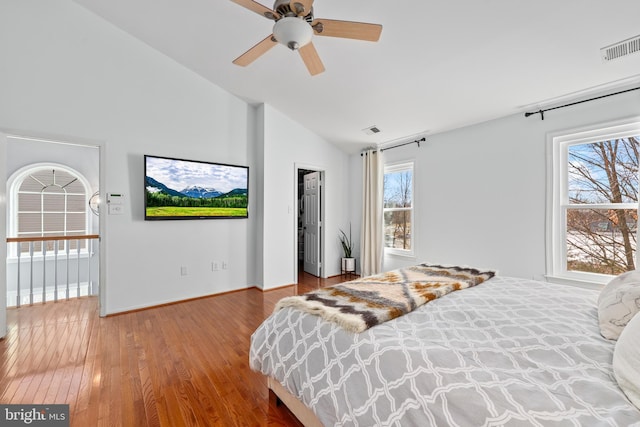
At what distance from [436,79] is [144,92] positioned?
3.36 m

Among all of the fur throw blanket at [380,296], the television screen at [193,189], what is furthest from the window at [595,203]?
the television screen at [193,189]

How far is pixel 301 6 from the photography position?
161 centimetres

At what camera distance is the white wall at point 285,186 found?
4.16 metres

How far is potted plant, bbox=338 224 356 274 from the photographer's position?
196 inches

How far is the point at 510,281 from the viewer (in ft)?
6.95

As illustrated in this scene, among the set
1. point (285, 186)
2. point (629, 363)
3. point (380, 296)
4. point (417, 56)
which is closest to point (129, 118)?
point (285, 186)

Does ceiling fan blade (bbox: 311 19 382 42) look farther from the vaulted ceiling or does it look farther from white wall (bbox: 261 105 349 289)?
white wall (bbox: 261 105 349 289)

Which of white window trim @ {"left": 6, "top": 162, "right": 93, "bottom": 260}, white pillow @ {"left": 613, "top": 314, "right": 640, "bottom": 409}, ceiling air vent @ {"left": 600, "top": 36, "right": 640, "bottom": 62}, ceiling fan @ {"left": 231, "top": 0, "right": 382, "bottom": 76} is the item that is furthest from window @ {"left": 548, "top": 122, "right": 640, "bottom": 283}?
white window trim @ {"left": 6, "top": 162, "right": 93, "bottom": 260}

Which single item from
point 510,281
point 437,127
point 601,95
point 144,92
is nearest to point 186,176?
point 144,92

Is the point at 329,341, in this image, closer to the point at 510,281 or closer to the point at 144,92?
the point at 510,281

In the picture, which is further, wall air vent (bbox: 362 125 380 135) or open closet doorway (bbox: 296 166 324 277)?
open closet doorway (bbox: 296 166 324 277)

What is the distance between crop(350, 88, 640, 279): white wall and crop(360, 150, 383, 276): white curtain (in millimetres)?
619

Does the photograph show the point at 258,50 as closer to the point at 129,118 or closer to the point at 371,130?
the point at 129,118

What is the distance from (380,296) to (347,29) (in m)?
1.66
